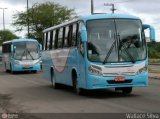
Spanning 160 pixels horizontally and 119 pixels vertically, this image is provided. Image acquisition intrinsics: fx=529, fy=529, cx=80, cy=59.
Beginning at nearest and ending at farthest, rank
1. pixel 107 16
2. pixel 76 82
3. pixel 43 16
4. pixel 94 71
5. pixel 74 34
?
pixel 94 71 < pixel 107 16 < pixel 74 34 < pixel 76 82 < pixel 43 16

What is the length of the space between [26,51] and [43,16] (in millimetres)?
37476

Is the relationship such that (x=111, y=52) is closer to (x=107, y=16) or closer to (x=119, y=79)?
(x=119, y=79)

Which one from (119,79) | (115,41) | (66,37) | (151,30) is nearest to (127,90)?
(119,79)

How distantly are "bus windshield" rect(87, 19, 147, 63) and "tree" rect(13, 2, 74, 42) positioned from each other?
59.2 metres

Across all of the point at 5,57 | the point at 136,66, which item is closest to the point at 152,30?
the point at 136,66

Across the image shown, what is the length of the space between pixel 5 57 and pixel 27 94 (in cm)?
2684

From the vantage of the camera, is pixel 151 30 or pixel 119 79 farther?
pixel 151 30

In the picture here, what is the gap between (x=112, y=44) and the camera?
60.2 feet

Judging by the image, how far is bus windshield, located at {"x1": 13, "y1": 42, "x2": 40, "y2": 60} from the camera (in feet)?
141

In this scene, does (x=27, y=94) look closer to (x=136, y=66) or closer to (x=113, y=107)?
(x=136, y=66)

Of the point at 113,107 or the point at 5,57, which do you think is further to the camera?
the point at 5,57

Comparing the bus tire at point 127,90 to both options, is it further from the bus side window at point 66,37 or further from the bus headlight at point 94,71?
the bus side window at point 66,37

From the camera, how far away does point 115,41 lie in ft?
60.4

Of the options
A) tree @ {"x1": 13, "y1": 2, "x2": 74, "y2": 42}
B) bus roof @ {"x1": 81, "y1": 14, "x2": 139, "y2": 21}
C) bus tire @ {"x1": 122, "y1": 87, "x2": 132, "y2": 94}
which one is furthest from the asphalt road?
tree @ {"x1": 13, "y1": 2, "x2": 74, "y2": 42}
